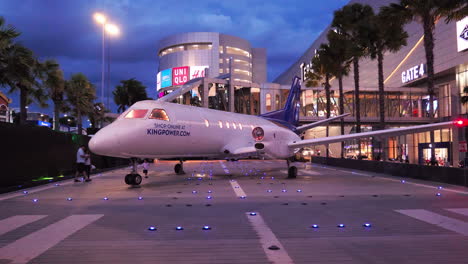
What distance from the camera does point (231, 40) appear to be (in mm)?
128000

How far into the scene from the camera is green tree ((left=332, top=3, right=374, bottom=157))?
30641 millimetres

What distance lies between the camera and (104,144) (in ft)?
42.3

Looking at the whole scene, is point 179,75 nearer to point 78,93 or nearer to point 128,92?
point 128,92

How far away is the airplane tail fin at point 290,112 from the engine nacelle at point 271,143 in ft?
20.7

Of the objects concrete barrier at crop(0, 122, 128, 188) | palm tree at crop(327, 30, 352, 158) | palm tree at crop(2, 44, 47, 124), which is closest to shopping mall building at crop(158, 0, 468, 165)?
palm tree at crop(327, 30, 352, 158)

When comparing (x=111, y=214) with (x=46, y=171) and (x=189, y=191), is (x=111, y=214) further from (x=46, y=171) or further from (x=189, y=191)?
(x=46, y=171)

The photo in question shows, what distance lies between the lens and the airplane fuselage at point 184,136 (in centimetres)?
1336

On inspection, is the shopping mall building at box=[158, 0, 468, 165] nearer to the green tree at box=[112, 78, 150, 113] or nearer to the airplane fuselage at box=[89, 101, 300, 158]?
the green tree at box=[112, 78, 150, 113]

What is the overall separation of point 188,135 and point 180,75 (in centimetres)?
10739

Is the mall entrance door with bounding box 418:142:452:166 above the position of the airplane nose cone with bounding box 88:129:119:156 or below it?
below

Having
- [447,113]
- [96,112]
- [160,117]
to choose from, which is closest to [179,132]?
[160,117]

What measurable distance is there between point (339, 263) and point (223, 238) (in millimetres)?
2165

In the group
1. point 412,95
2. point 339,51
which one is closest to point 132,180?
point 339,51

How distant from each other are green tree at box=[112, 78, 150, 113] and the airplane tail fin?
43.6m
